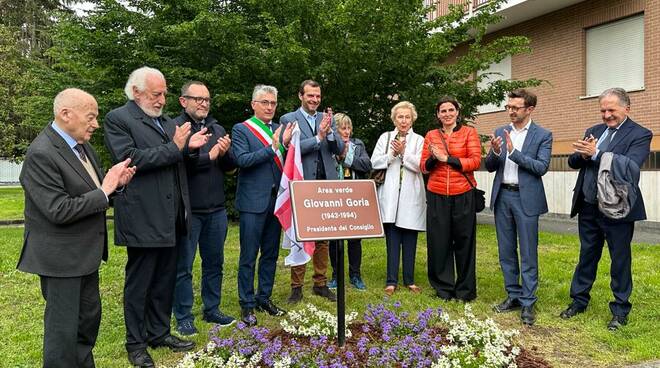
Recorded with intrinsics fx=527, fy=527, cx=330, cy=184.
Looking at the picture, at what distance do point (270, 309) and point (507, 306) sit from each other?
237cm

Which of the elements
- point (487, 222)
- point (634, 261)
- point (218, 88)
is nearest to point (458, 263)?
point (634, 261)

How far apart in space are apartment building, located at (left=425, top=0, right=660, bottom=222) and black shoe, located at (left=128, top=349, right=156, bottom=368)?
9509 millimetres

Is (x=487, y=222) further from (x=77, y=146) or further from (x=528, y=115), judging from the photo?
(x=77, y=146)

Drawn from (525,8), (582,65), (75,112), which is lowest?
(75,112)

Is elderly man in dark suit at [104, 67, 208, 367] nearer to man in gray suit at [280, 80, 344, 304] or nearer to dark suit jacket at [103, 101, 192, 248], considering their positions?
dark suit jacket at [103, 101, 192, 248]

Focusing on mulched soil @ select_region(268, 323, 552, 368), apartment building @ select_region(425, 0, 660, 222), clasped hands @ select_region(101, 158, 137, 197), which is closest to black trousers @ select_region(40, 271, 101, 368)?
clasped hands @ select_region(101, 158, 137, 197)

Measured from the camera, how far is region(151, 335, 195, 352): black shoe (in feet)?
13.7

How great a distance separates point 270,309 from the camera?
5051 mm

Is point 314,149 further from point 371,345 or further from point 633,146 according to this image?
point 633,146

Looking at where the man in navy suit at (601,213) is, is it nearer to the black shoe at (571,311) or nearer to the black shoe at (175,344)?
the black shoe at (571,311)

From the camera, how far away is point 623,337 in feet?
14.9

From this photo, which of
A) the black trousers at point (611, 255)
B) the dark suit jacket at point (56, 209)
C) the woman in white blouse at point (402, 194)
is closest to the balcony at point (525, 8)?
the woman in white blouse at point (402, 194)

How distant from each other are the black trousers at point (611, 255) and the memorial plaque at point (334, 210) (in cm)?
227

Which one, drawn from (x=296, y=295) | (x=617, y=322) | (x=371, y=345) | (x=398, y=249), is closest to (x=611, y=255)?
(x=617, y=322)
